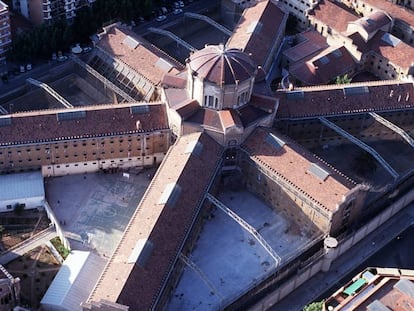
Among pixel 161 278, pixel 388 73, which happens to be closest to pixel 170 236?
pixel 161 278

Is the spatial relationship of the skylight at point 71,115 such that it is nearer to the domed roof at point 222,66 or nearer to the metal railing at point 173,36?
the domed roof at point 222,66

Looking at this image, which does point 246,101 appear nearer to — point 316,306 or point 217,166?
point 217,166

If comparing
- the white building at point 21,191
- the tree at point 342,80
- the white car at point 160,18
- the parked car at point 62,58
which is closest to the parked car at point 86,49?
the parked car at point 62,58

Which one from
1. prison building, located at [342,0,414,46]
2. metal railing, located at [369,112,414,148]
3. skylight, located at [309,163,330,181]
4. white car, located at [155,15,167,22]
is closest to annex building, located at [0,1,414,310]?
skylight, located at [309,163,330,181]

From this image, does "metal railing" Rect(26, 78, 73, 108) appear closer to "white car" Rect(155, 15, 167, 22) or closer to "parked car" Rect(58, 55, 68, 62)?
"parked car" Rect(58, 55, 68, 62)

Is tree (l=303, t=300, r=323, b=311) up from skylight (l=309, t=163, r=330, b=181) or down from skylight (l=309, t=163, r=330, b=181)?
down

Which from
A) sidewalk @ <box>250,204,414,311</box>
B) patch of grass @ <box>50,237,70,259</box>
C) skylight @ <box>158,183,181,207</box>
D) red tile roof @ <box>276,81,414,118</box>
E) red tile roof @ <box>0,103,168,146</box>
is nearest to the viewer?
skylight @ <box>158,183,181,207</box>
